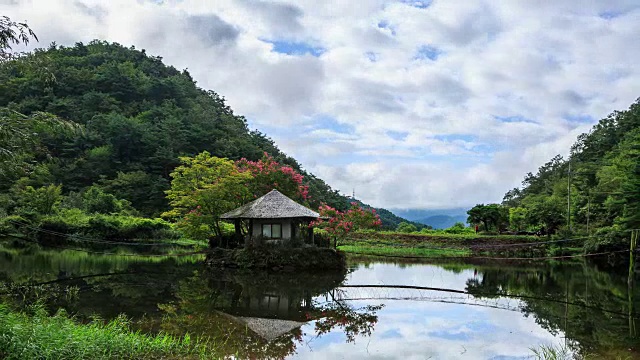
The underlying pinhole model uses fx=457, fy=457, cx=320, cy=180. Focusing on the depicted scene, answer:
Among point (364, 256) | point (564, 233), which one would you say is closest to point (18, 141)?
point (364, 256)

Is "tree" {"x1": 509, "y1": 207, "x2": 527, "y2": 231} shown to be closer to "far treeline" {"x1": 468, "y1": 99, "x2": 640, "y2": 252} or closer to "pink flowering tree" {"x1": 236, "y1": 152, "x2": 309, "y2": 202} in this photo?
"far treeline" {"x1": 468, "y1": 99, "x2": 640, "y2": 252}

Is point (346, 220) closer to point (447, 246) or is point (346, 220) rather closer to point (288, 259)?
point (288, 259)

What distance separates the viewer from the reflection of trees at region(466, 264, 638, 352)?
32.1ft

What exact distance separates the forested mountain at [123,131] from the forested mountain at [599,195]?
20.8 m

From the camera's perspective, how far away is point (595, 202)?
30578 mm

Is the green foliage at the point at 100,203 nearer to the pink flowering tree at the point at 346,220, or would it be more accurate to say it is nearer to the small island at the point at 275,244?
the small island at the point at 275,244

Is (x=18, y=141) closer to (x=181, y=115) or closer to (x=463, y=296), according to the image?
(x=463, y=296)

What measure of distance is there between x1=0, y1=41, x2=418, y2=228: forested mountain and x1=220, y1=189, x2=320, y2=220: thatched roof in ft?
58.9

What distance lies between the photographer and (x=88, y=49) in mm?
66688

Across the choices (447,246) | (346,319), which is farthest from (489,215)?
(346,319)

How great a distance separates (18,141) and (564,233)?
3052 centimetres

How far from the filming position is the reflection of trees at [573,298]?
32.1 ft

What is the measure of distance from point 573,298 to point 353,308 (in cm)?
716

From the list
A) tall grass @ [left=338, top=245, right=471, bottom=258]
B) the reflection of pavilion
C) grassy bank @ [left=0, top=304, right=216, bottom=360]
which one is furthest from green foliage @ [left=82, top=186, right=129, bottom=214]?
grassy bank @ [left=0, top=304, right=216, bottom=360]
